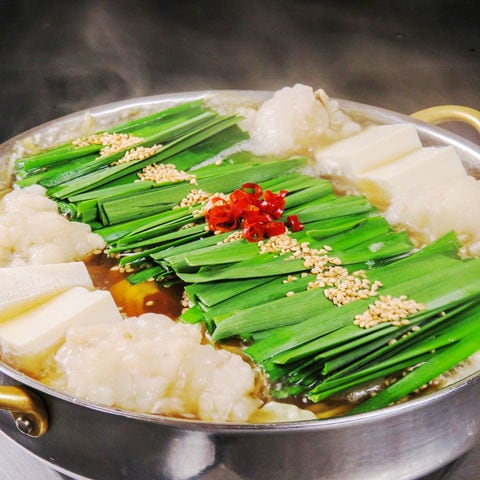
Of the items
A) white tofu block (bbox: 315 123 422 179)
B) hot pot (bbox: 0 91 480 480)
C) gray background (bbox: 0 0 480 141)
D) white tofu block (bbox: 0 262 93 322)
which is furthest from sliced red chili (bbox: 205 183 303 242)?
gray background (bbox: 0 0 480 141)

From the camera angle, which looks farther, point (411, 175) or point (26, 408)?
point (411, 175)

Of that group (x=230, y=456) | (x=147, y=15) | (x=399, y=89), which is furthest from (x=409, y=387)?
(x=147, y=15)

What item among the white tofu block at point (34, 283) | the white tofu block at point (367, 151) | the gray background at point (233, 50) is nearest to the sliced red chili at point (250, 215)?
the white tofu block at point (367, 151)

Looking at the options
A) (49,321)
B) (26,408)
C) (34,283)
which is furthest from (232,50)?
(26,408)

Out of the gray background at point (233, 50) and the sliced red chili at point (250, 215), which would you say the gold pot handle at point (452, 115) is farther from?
the gray background at point (233, 50)

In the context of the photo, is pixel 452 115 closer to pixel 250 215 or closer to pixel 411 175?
pixel 411 175
